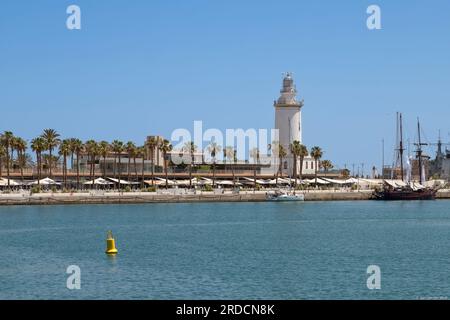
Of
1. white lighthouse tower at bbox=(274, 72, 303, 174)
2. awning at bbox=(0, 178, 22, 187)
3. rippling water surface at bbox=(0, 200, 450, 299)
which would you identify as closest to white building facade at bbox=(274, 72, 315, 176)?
white lighthouse tower at bbox=(274, 72, 303, 174)

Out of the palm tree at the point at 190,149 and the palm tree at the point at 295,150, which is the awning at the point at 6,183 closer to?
the palm tree at the point at 190,149

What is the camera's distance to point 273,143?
139375mm

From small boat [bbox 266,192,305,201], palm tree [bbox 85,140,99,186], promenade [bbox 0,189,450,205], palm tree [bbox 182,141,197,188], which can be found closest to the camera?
promenade [bbox 0,189,450,205]

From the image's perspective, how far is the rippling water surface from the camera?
3334 cm

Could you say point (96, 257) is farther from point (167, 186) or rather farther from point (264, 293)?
point (167, 186)

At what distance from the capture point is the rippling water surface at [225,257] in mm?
33344

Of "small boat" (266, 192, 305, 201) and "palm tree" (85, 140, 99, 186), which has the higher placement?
"palm tree" (85, 140, 99, 186)

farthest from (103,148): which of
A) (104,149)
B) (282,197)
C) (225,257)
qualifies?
(225,257)

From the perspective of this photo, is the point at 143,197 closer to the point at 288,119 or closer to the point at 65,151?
the point at 65,151

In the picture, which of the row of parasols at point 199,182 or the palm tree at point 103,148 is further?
the palm tree at point 103,148

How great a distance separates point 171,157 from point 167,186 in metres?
11.5

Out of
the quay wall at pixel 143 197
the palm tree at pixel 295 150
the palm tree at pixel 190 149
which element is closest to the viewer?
the quay wall at pixel 143 197

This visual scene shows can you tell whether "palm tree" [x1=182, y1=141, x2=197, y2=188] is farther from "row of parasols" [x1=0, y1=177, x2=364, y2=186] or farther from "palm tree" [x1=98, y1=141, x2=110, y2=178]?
"palm tree" [x1=98, y1=141, x2=110, y2=178]

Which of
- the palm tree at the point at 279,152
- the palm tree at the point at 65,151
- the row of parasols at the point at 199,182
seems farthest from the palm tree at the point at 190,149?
the palm tree at the point at 65,151
